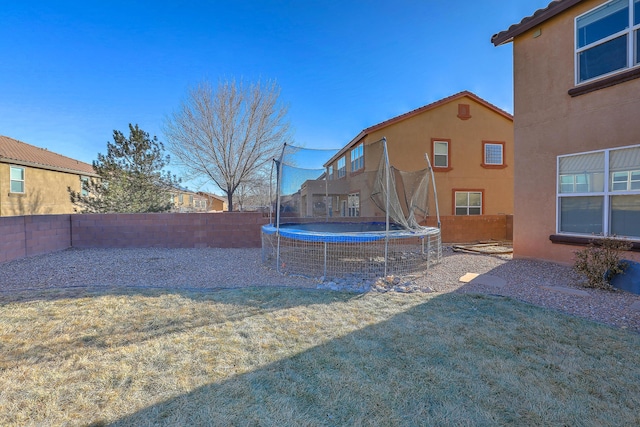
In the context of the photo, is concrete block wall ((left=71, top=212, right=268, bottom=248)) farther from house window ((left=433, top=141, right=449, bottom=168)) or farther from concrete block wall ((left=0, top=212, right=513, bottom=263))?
house window ((left=433, top=141, right=449, bottom=168))

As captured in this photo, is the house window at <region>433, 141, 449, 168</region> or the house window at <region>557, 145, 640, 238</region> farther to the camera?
the house window at <region>433, 141, 449, 168</region>

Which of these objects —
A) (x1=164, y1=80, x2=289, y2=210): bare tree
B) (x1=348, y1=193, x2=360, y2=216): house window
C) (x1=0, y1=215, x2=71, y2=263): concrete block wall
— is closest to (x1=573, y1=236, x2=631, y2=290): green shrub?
(x1=348, y1=193, x2=360, y2=216): house window

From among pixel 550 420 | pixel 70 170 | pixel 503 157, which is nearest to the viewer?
pixel 550 420

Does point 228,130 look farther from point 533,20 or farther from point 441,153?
point 533,20

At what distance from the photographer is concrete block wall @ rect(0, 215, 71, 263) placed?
6480mm

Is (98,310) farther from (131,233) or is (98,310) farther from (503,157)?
(503,157)

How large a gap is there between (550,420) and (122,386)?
2818 mm

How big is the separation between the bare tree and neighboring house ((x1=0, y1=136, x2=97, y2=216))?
6.45 m

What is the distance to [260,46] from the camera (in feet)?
37.6

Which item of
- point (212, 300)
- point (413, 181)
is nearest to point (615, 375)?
point (212, 300)

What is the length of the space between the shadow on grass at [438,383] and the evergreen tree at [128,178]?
11270 mm

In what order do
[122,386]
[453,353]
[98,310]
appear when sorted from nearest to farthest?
[122,386] → [453,353] → [98,310]

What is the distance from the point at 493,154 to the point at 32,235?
16520 mm

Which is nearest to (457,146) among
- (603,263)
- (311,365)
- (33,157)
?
(603,263)
